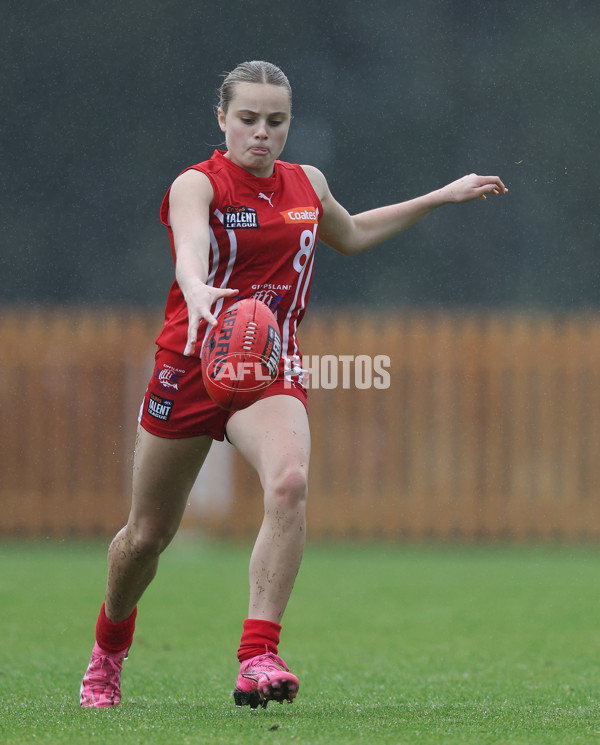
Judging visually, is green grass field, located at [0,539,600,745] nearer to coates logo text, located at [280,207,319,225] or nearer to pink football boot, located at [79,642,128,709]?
pink football boot, located at [79,642,128,709]

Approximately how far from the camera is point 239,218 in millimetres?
3803

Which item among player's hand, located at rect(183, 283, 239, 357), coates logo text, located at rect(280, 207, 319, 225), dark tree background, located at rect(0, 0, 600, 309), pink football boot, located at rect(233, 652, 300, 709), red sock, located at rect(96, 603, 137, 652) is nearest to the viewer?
player's hand, located at rect(183, 283, 239, 357)

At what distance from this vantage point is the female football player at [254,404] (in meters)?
3.61

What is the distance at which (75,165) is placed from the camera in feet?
44.0

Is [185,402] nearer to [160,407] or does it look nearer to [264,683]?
[160,407]

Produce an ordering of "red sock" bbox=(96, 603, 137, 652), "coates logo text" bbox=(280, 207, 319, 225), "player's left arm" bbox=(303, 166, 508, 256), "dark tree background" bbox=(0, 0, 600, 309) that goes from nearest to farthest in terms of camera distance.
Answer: "coates logo text" bbox=(280, 207, 319, 225) → "red sock" bbox=(96, 603, 137, 652) → "player's left arm" bbox=(303, 166, 508, 256) → "dark tree background" bbox=(0, 0, 600, 309)

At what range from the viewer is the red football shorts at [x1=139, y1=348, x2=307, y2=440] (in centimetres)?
378

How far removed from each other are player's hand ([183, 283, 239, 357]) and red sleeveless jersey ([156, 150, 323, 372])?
0.40 meters

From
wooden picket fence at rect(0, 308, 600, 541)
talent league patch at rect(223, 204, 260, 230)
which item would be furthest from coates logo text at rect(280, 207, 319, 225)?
wooden picket fence at rect(0, 308, 600, 541)

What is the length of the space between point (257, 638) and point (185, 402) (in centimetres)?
73

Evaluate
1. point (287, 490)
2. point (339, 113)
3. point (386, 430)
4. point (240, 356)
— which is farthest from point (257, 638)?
point (339, 113)

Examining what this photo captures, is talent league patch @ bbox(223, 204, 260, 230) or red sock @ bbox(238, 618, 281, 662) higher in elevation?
talent league patch @ bbox(223, 204, 260, 230)

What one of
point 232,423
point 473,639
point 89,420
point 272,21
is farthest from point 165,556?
point 232,423

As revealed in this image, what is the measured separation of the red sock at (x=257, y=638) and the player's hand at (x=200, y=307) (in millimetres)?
834
